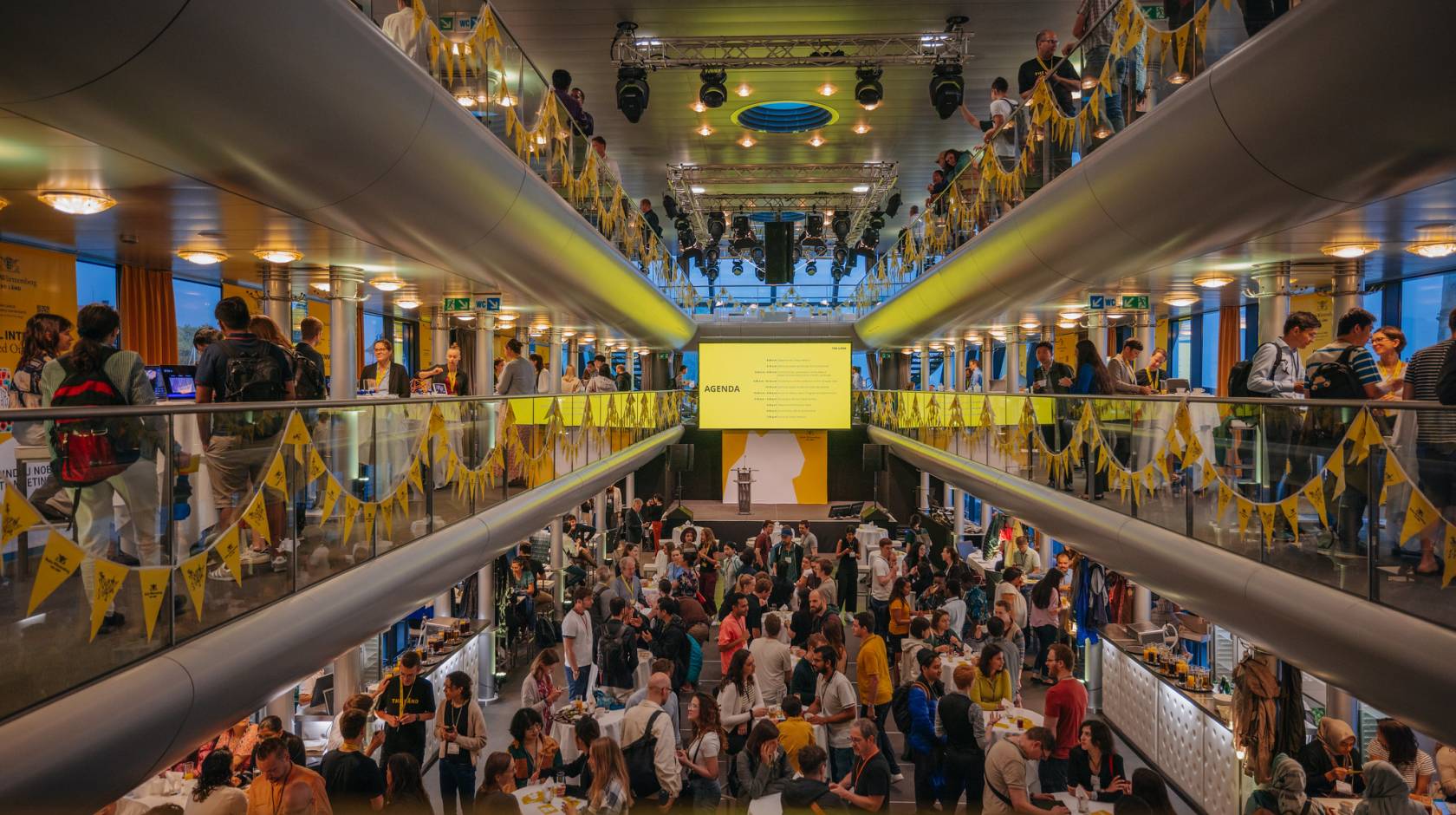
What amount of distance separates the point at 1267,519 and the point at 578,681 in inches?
304

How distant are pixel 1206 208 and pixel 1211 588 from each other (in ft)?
8.70

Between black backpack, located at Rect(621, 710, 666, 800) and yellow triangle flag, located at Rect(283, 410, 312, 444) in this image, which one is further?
black backpack, located at Rect(621, 710, 666, 800)

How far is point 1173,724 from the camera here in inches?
361

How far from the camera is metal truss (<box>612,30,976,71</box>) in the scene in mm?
13445

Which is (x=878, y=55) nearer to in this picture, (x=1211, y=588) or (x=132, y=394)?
(x=1211, y=588)

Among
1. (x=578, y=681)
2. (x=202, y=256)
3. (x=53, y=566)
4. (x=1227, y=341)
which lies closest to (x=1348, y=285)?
(x=1227, y=341)

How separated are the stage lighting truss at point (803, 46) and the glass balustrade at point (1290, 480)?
6.93 m

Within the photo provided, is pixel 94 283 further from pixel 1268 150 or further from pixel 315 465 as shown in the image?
pixel 1268 150

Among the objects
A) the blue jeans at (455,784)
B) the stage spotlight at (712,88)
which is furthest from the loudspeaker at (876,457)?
the blue jeans at (455,784)

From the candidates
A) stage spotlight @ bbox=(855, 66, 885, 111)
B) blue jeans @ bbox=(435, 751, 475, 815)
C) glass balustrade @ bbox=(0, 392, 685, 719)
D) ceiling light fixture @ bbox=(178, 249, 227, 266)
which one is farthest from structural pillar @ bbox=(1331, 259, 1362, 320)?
ceiling light fixture @ bbox=(178, 249, 227, 266)

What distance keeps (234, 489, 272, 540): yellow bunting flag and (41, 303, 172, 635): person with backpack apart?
0.66 meters

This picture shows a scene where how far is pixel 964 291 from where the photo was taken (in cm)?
1359

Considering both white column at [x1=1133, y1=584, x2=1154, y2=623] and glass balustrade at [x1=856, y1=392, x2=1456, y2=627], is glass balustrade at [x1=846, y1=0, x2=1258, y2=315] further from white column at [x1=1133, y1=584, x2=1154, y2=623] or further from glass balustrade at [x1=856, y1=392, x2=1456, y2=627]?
white column at [x1=1133, y1=584, x2=1154, y2=623]

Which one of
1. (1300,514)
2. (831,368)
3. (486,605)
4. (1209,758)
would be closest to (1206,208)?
(1300,514)
